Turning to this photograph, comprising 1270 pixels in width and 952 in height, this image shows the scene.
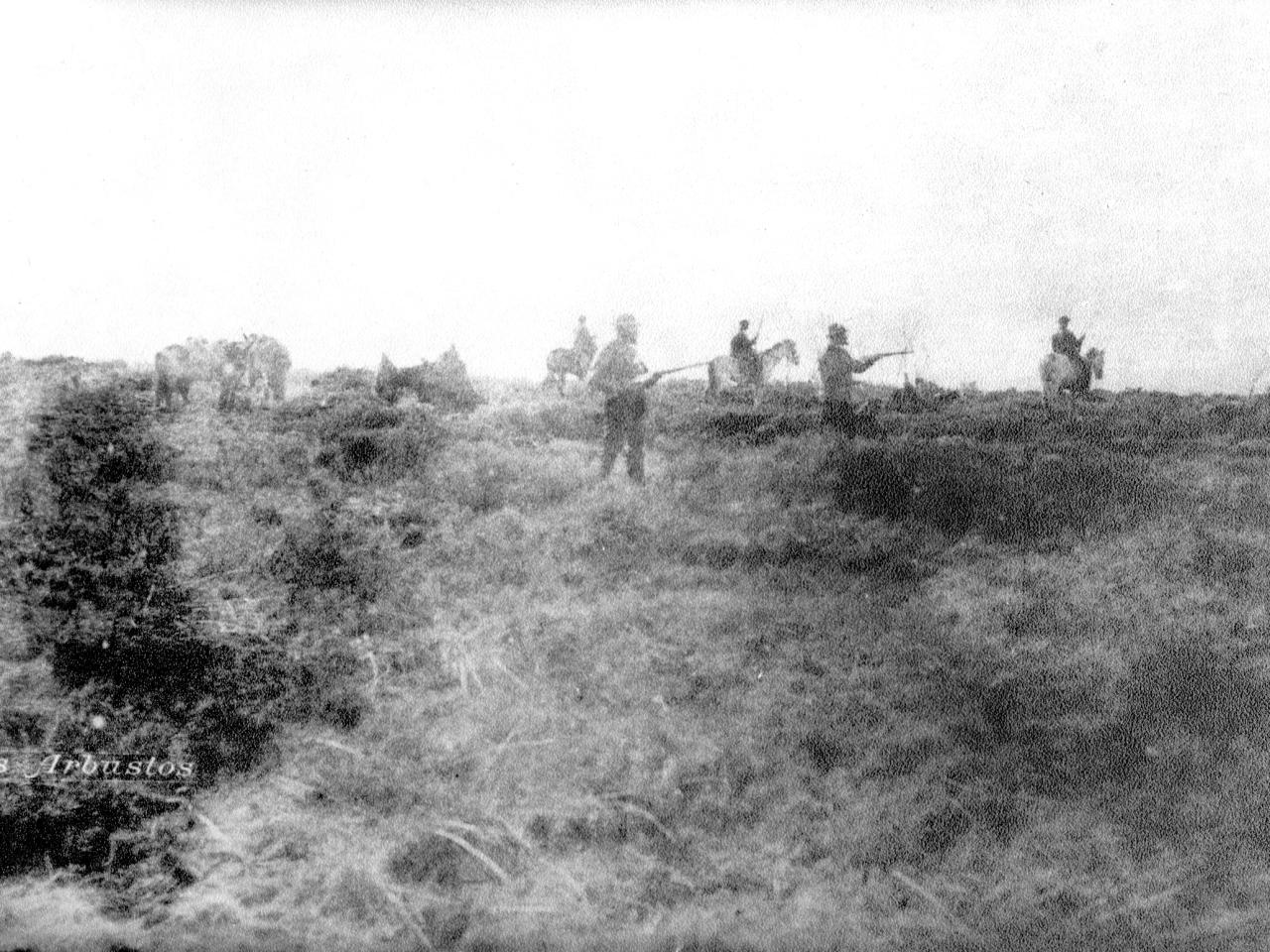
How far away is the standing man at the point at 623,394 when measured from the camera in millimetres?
9734

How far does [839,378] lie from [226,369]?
7.93 metres

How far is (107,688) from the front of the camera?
21.9ft

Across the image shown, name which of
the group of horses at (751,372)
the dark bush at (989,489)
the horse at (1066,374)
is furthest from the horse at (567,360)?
the horse at (1066,374)

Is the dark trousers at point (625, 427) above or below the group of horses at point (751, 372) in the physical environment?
below

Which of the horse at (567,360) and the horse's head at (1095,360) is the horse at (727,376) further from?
the horse's head at (1095,360)

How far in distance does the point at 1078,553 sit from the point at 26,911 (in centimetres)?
887

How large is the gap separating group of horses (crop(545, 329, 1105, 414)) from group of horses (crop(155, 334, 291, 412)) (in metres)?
4.87

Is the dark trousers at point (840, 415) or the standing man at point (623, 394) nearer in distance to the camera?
the standing man at point (623, 394)

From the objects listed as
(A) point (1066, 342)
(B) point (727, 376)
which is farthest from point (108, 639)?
(A) point (1066, 342)

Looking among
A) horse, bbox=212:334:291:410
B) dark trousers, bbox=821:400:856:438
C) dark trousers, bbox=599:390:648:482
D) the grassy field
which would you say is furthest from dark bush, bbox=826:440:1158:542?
horse, bbox=212:334:291:410

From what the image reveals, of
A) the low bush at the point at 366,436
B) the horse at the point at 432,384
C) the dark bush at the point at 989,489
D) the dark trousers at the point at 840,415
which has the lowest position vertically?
the dark bush at the point at 989,489

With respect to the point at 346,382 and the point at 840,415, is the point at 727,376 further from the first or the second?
the point at 346,382

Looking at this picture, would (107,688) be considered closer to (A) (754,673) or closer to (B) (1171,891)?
(A) (754,673)

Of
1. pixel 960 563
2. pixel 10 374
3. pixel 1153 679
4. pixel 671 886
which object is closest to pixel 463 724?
pixel 671 886
